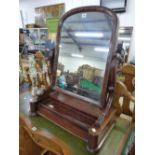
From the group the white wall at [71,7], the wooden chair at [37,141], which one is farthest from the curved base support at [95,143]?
the white wall at [71,7]

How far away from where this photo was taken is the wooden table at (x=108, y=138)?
0.67 m

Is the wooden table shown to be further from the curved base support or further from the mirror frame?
the mirror frame

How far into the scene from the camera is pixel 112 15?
70 cm

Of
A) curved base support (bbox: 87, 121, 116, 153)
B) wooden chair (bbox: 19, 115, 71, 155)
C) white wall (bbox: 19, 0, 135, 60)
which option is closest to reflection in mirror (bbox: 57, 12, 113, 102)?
curved base support (bbox: 87, 121, 116, 153)

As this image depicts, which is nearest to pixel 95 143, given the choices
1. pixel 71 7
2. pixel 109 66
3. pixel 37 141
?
pixel 37 141

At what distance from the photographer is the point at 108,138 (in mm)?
A: 740

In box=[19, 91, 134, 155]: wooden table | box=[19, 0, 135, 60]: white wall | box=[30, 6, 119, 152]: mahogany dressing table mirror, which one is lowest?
box=[19, 91, 134, 155]: wooden table

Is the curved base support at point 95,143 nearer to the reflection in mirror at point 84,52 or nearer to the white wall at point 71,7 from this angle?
the reflection in mirror at point 84,52

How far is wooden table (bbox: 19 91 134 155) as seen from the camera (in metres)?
0.67

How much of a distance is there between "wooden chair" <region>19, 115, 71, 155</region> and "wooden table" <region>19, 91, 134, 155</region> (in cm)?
9

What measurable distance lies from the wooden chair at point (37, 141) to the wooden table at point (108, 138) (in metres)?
0.09
